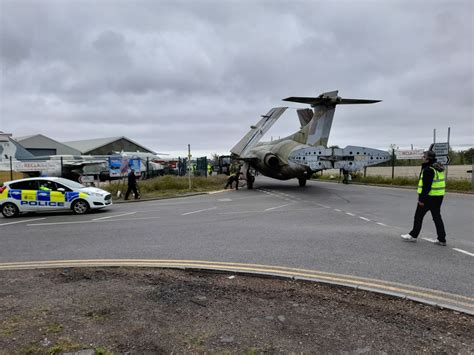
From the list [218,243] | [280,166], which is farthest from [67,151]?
[218,243]

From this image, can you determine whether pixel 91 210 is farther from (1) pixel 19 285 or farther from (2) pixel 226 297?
(2) pixel 226 297

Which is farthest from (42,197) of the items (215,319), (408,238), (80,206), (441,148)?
(441,148)

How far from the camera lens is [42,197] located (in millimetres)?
13695

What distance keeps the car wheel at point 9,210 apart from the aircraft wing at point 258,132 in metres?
15.5

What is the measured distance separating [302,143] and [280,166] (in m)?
1.95

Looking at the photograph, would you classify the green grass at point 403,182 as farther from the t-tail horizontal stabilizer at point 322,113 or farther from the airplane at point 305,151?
the t-tail horizontal stabilizer at point 322,113

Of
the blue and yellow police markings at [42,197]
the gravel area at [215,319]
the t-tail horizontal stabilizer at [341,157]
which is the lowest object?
the gravel area at [215,319]

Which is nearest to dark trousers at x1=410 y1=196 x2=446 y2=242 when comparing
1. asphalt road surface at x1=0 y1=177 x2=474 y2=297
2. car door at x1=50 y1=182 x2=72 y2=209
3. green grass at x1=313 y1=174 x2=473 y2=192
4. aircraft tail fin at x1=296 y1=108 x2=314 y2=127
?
asphalt road surface at x1=0 y1=177 x2=474 y2=297

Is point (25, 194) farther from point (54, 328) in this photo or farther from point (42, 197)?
point (54, 328)

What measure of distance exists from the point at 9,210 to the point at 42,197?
4.27ft

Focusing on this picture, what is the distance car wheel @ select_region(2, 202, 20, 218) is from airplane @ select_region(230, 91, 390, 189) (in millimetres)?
11764

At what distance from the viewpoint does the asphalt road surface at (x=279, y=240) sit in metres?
5.69

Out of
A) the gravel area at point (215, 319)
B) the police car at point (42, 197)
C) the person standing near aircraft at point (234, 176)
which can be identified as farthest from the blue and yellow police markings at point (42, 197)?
the person standing near aircraft at point (234, 176)

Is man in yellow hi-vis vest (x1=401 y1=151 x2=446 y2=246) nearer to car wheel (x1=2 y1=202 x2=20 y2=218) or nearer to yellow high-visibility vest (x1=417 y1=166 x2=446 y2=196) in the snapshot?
yellow high-visibility vest (x1=417 y1=166 x2=446 y2=196)
